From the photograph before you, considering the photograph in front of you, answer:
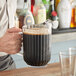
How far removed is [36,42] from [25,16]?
0.76 meters

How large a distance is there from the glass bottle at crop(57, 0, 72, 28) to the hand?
849 millimetres

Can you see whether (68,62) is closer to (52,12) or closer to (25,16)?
(25,16)

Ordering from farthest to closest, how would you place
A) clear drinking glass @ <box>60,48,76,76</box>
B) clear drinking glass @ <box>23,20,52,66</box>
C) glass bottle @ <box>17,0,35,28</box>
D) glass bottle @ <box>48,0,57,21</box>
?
glass bottle @ <box>48,0,57,21</box>, glass bottle @ <box>17,0,35,28</box>, clear drinking glass @ <box>23,20,52,66</box>, clear drinking glass @ <box>60,48,76,76</box>

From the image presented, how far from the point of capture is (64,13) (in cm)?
166

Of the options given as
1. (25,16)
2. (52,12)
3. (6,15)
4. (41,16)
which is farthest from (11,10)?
(52,12)

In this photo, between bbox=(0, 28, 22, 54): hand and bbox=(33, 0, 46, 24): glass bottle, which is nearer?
bbox=(0, 28, 22, 54): hand

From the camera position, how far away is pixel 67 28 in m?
1.64

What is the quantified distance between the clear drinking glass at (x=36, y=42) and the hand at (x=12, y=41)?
0.11 feet

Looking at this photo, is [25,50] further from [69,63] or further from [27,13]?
[27,13]

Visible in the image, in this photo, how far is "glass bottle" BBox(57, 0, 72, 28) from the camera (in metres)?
1.66

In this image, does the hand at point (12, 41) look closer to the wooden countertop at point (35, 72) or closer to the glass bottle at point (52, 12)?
the wooden countertop at point (35, 72)

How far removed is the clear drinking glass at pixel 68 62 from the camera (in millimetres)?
633

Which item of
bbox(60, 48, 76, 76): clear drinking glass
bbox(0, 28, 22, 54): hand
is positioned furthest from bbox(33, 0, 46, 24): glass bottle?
bbox(60, 48, 76, 76): clear drinking glass

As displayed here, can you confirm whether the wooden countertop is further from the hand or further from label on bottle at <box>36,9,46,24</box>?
label on bottle at <box>36,9,46,24</box>
